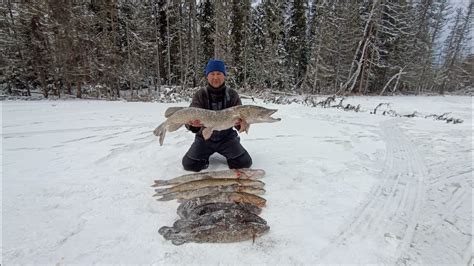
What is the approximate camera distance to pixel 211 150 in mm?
4121

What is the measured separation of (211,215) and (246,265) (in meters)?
0.58

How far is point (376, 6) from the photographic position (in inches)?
819

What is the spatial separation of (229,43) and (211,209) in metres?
20.8

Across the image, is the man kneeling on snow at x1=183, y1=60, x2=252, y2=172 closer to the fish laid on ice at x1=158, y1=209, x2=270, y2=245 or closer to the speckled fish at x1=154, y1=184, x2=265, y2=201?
the speckled fish at x1=154, y1=184, x2=265, y2=201

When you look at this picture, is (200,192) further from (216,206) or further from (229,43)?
(229,43)

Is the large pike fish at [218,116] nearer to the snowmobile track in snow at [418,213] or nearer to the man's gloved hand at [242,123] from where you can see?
the man's gloved hand at [242,123]

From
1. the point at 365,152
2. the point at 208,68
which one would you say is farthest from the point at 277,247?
the point at 365,152

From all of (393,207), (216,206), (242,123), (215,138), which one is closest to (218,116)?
(242,123)

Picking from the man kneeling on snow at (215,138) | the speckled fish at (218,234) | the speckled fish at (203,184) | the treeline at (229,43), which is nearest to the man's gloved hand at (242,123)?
the man kneeling on snow at (215,138)

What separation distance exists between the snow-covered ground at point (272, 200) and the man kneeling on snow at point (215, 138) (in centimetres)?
28

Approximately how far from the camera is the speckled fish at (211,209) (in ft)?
8.46

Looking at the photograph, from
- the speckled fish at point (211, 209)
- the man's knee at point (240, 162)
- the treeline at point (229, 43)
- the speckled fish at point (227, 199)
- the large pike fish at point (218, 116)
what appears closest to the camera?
the speckled fish at point (211, 209)

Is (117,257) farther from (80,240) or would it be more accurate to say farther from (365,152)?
(365,152)

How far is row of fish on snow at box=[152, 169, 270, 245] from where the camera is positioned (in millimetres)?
2299
